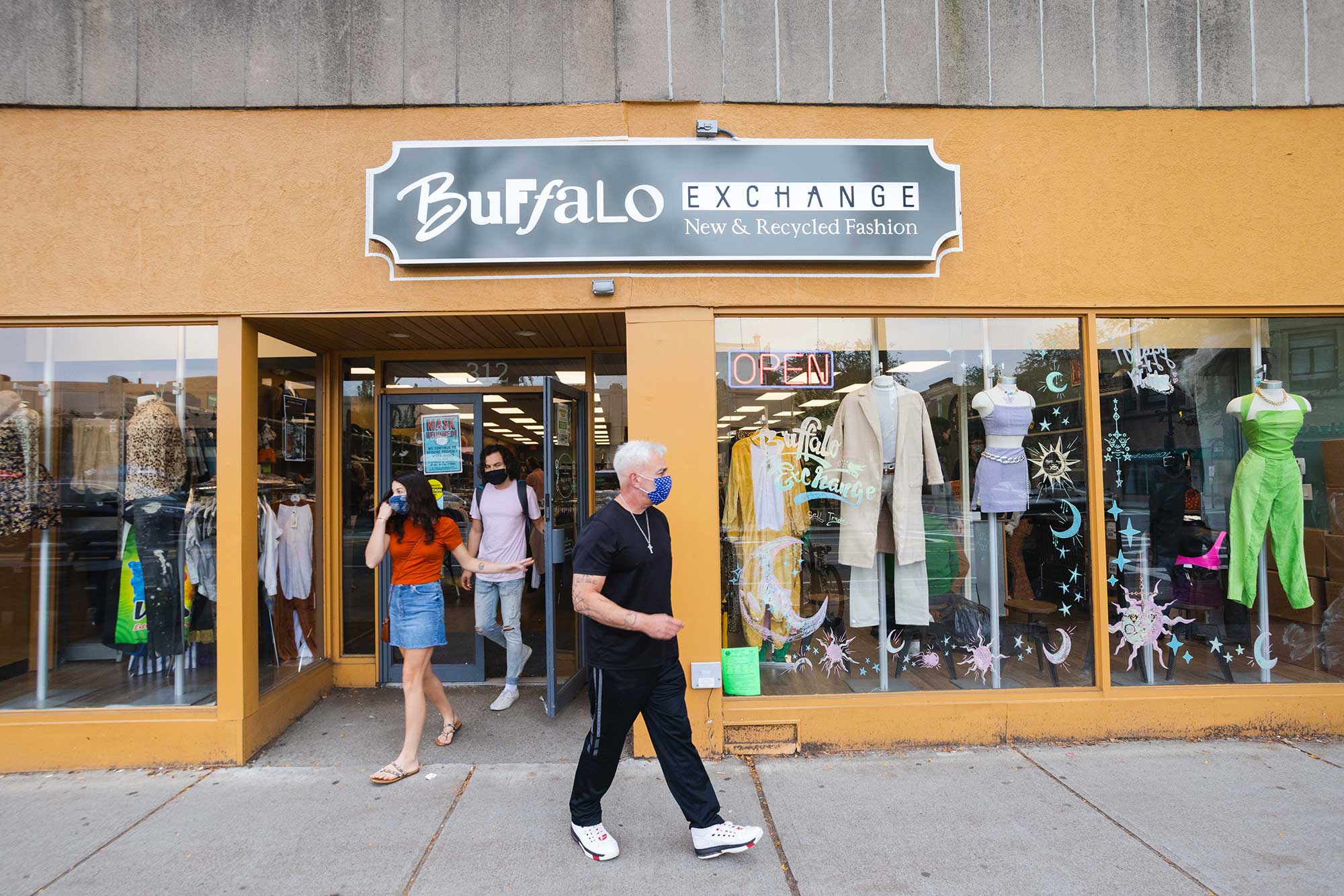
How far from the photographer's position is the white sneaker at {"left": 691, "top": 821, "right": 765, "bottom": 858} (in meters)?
3.28

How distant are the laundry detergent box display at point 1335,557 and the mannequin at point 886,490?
8.91 ft

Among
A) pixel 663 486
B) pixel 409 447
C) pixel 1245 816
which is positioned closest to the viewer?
pixel 663 486

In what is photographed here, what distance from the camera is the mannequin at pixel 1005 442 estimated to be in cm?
500

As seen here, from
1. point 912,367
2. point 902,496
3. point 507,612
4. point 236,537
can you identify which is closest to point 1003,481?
point 902,496

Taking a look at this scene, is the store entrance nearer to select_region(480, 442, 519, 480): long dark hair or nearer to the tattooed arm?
select_region(480, 442, 519, 480): long dark hair

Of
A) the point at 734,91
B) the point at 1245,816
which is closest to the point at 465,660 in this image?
the point at 734,91

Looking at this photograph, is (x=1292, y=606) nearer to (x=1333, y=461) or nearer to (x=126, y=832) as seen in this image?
(x=1333, y=461)

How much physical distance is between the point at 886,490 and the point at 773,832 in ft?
7.59

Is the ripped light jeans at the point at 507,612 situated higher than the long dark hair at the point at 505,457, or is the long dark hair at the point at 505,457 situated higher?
the long dark hair at the point at 505,457

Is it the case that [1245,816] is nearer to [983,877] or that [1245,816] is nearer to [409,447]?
[983,877]

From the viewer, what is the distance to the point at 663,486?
3428 mm

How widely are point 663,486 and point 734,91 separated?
2773 millimetres

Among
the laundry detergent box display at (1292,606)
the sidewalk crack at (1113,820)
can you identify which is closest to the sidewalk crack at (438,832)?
the sidewalk crack at (1113,820)

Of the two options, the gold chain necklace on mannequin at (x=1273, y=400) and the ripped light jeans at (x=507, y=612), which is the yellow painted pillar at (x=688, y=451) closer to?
the ripped light jeans at (x=507, y=612)
